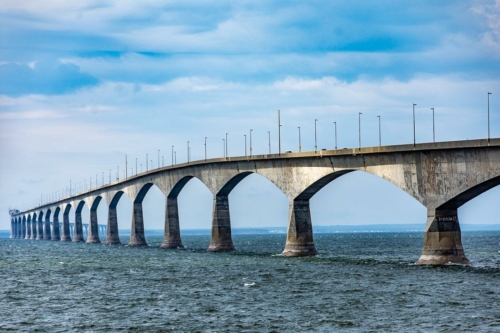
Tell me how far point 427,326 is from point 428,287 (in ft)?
46.4

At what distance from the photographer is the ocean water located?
1373 inches

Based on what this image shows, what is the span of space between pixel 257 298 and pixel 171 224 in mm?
65425

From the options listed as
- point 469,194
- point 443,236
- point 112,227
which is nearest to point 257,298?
point 443,236

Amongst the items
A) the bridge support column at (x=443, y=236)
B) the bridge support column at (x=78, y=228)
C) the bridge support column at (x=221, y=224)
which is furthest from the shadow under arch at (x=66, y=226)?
the bridge support column at (x=443, y=236)

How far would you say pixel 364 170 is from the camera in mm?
66938

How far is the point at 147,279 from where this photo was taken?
187 ft

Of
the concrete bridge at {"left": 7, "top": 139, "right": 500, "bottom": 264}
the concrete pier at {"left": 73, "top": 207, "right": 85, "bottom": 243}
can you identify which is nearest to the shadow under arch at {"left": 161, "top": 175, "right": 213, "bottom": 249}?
the concrete bridge at {"left": 7, "top": 139, "right": 500, "bottom": 264}

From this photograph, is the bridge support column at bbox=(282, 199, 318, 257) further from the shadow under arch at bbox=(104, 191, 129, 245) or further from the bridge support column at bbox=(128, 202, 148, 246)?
the shadow under arch at bbox=(104, 191, 129, 245)

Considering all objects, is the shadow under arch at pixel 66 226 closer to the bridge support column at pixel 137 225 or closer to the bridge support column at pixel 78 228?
the bridge support column at pixel 78 228

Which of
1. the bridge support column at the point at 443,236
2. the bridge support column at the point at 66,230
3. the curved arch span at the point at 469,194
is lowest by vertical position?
the bridge support column at the point at 66,230

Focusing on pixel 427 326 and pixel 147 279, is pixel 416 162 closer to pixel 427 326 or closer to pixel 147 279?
pixel 147 279

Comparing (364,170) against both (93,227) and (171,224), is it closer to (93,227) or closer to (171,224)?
(171,224)

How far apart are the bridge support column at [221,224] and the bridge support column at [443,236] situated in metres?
35.0

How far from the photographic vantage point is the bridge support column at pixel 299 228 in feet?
250
